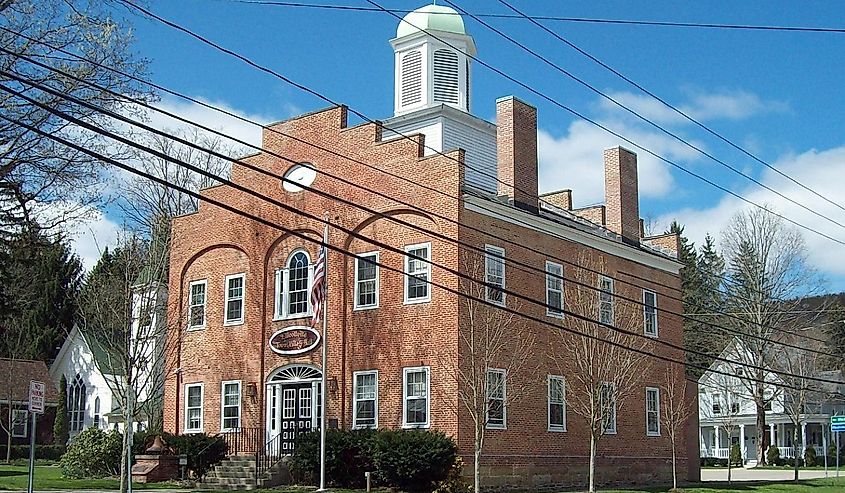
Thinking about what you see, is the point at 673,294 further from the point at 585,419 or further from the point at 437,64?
the point at 437,64

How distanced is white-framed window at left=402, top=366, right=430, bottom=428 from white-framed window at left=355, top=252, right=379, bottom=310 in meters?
2.45

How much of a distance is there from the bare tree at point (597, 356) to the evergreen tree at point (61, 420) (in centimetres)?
3674

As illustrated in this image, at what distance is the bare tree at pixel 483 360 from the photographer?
27.8m

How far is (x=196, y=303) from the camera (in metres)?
36.2

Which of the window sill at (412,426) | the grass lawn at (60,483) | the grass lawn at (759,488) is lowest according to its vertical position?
the grass lawn at (759,488)

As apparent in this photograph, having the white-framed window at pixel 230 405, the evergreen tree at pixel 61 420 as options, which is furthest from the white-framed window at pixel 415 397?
the evergreen tree at pixel 61 420

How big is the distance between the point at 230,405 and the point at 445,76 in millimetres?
13827

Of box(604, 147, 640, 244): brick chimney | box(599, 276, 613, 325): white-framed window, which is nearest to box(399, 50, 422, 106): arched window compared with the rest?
box(604, 147, 640, 244): brick chimney

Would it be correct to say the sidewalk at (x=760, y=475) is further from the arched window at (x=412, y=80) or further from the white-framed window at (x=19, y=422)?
the white-framed window at (x=19, y=422)

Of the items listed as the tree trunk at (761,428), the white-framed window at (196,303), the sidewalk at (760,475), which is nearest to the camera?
the white-framed window at (196,303)

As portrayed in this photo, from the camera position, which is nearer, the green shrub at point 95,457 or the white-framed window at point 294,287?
the white-framed window at point 294,287

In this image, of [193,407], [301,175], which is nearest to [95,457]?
[193,407]

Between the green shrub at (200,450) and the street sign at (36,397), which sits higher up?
the street sign at (36,397)

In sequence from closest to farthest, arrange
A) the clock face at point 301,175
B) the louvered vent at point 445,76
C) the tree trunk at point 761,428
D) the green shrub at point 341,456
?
the green shrub at point 341,456 < the clock face at point 301,175 < the louvered vent at point 445,76 < the tree trunk at point 761,428
